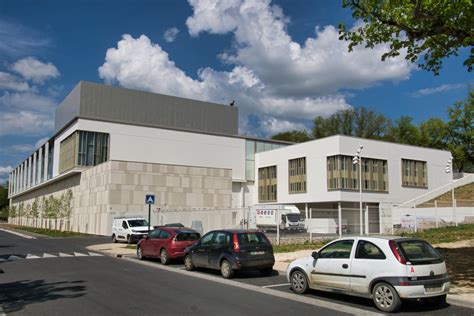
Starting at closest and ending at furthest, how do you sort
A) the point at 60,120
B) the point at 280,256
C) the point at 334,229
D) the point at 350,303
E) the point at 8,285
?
1. the point at 350,303
2. the point at 8,285
3. the point at 280,256
4. the point at 334,229
5. the point at 60,120

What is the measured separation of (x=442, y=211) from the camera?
117 ft

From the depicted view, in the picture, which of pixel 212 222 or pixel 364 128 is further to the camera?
pixel 364 128

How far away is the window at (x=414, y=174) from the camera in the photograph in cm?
5859

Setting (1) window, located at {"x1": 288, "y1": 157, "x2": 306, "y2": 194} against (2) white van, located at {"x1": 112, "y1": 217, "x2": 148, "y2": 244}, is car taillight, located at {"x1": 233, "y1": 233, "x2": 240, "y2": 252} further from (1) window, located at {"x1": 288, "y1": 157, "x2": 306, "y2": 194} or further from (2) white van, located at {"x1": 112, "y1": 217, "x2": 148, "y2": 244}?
(1) window, located at {"x1": 288, "y1": 157, "x2": 306, "y2": 194}

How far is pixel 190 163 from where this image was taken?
60.2 metres

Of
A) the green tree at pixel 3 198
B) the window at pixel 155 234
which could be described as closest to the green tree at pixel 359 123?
the window at pixel 155 234

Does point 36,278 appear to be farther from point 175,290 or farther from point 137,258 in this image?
point 137,258

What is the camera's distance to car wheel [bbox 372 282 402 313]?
873 centimetres

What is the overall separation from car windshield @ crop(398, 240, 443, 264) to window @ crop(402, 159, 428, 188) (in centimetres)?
5168

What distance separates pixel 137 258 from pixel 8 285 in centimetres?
857

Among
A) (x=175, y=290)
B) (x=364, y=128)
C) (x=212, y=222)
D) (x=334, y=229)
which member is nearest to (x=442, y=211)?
(x=334, y=229)

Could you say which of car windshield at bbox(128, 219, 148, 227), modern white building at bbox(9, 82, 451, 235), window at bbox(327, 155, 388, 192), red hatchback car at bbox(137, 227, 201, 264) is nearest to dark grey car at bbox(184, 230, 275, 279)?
red hatchback car at bbox(137, 227, 201, 264)

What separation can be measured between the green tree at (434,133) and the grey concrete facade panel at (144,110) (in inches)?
1261

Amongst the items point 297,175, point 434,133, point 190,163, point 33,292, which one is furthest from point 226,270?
point 434,133
